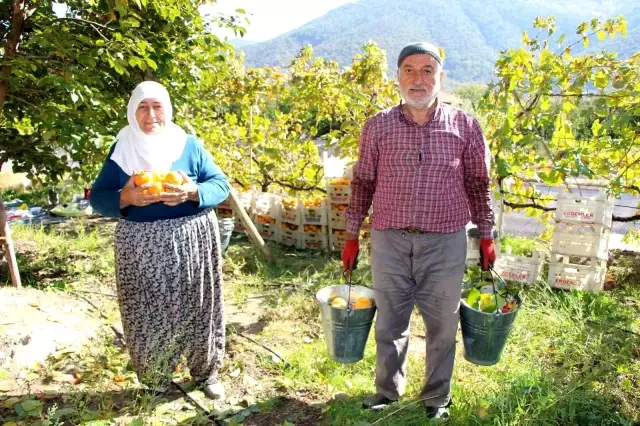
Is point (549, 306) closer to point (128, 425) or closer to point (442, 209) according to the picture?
point (442, 209)

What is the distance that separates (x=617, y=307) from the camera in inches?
160

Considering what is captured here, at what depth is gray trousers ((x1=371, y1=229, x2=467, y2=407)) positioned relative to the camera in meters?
2.29

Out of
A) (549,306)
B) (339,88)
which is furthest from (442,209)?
(339,88)

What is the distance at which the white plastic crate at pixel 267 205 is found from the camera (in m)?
6.44

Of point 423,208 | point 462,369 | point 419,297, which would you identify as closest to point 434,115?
point 423,208

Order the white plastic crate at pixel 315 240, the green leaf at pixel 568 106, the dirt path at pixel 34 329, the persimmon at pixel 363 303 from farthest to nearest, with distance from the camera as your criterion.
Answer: the white plastic crate at pixel 315 240 → the green leaf at pixel 568 106 → the dirt path at pixel 34 329 → the persimmon at pixel 363 303

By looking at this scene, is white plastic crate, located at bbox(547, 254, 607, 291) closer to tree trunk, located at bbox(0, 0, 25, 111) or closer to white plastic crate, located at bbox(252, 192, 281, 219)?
white plastic crate, located at bbox(252, 192, 281, 219)

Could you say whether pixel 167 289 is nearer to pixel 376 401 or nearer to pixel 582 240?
pixel 376 401

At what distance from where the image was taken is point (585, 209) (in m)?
4.58

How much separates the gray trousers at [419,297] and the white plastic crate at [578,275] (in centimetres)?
270

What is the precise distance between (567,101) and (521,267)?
1.60 meters

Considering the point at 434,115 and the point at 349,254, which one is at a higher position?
the point at 434,115

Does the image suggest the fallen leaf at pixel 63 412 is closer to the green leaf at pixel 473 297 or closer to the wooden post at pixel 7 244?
the green leaf at pixel 473 297

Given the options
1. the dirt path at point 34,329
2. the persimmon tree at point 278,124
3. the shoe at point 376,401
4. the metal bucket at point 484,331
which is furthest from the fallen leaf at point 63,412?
the persimmon tree at point 278,124
